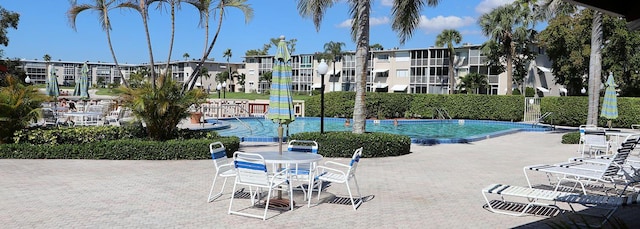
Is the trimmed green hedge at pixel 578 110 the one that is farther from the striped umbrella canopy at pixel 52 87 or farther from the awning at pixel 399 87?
the awning at pixel 399 87

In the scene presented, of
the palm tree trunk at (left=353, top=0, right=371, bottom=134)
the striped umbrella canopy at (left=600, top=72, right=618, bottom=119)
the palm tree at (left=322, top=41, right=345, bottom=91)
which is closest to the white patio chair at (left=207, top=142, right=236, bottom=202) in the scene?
the palm tree trunk at (left=353, top=0, right=371, bottom=134)

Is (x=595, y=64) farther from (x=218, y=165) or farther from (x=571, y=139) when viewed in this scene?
(x=218, y=165)

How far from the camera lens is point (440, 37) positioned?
5453cm

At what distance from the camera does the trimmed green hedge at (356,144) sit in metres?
→ 12.4

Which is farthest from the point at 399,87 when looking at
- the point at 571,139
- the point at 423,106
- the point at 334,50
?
the point at 571,139

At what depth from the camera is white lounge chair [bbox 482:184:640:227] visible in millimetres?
5832

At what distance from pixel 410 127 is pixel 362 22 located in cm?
1408

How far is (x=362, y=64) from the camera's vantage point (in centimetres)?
1326

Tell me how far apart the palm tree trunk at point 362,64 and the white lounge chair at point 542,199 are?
237 inches

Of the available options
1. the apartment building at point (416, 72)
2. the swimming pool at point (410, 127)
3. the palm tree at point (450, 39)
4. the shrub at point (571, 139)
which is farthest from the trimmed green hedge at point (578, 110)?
the palm tree at point (450, 39)

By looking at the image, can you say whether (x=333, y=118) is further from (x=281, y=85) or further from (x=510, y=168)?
(x=281, y=85)

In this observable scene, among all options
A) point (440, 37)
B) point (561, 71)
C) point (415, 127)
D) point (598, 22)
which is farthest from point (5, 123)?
point (440, 37)

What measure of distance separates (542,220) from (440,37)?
165 feet

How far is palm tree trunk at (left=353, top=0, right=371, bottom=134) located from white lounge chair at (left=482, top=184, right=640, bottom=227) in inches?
237
